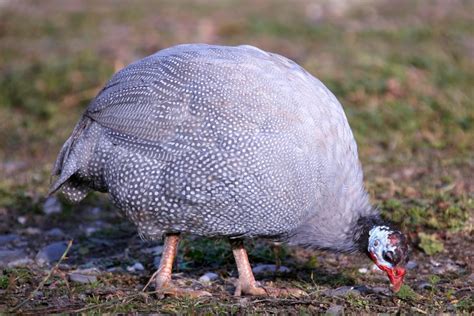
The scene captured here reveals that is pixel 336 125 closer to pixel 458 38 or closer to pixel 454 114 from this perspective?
pixel 454 114

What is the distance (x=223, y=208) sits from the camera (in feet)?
13.5

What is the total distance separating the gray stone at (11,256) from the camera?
490 centimetres

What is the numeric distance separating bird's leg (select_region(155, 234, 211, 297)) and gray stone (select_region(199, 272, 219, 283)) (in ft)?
0.74

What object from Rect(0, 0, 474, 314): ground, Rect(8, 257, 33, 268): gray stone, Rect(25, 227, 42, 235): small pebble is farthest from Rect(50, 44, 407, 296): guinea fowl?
Rect(25, 227, 42, 235): small pebble

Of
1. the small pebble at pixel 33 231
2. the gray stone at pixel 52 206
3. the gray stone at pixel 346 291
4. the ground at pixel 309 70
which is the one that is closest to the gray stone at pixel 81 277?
the ground at pixel 309 70

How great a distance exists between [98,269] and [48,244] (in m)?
0.65

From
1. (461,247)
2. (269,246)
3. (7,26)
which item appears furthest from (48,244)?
(7,26)

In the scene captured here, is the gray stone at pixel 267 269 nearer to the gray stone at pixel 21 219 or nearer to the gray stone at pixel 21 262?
the gray stone at pixel 21 262

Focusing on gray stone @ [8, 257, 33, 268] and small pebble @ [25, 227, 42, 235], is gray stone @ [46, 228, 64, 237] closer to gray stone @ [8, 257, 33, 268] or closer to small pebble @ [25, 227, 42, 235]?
small pebble @ [25, 227, 42, 235]

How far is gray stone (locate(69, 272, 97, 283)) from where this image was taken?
4.48 metres

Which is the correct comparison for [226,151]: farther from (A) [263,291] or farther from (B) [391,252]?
(B) [391,252]

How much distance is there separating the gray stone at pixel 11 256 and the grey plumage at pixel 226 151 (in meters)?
0.75

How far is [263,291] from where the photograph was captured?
4.38 metres

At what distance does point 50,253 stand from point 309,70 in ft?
12.2
